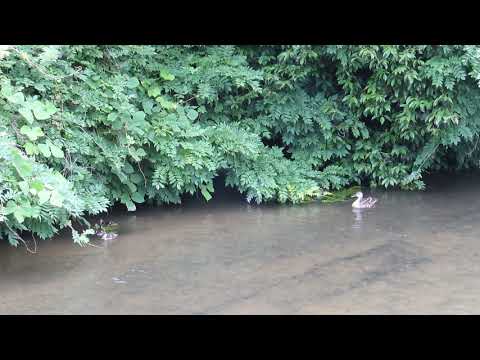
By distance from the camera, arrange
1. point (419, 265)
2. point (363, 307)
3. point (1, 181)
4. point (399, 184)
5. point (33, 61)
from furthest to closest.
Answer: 1. point (399, 184)
2. point (33, 61)
3. point (419, 265)
4. point (1, 181)
5. point (363, 307)

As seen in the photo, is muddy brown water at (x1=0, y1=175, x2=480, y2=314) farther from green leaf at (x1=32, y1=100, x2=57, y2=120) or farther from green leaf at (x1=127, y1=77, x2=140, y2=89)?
green leaf at (x1=127, y1=77, x2=140, y2=89)

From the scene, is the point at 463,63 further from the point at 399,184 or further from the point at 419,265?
the point at 419,265

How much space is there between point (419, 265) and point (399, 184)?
3560 millimetres

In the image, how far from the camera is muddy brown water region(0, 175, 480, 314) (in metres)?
4.40

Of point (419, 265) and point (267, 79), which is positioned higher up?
point (267, 79)

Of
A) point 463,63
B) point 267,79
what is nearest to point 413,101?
point 463,63

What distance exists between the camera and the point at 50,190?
500 cm

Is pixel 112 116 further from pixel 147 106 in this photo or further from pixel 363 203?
pixel 363 203

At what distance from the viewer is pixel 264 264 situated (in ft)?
17.7

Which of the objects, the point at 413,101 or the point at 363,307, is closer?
the point at 363,307

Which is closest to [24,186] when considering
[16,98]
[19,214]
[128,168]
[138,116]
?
[19,214]

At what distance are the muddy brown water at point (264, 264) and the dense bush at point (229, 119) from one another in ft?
1.56

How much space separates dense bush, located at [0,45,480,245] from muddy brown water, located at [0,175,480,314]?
477 mm

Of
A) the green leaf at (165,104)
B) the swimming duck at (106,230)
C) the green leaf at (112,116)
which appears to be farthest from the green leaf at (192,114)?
the swimming duck at (106,230)
